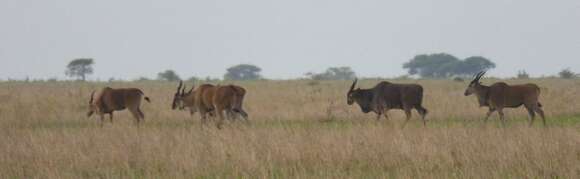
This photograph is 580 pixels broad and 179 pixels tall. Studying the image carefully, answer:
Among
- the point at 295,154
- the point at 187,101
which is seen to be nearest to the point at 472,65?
the point at 187,101

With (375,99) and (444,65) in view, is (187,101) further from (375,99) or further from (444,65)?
(444,65)

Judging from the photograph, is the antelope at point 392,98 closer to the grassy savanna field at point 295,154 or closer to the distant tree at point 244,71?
the grassy savanna field at point 295,154

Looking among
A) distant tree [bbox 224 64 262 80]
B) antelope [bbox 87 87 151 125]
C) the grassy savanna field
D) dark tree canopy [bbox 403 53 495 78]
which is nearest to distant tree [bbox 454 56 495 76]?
dark tree canopy [bbox 403 53 495 78]

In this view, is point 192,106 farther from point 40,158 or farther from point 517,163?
point 517,163

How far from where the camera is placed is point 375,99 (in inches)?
723

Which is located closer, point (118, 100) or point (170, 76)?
point (118, 100)

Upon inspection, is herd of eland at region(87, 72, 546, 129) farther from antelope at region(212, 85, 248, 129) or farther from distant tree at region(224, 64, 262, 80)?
distant tree at region(224, 64, 262, 80)

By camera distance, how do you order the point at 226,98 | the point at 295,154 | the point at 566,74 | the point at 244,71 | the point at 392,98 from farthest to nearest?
the point at 244,71, the point at 566,74, the point at 392,98, the point at 226,98, the point at 295,154

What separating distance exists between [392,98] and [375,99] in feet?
1.49

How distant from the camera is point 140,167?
9.85 m

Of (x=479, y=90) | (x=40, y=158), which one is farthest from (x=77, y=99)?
(x=40, y=158)

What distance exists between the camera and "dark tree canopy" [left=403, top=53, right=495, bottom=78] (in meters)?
78.6

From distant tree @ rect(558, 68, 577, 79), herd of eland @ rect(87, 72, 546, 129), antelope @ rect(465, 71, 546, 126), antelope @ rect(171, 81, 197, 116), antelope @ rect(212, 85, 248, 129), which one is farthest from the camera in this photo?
distant tree @ rect(558, 68, 577, 79)

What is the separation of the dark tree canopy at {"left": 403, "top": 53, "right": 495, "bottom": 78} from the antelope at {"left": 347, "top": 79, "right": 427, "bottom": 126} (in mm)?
60120
